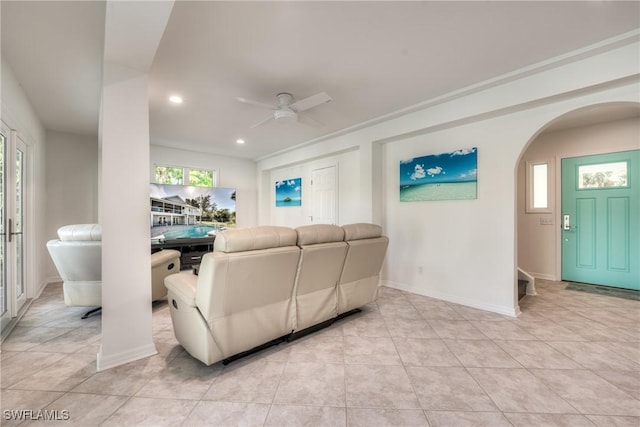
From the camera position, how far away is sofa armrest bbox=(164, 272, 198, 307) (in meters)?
1.92

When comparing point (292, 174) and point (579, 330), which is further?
point (292, 174)

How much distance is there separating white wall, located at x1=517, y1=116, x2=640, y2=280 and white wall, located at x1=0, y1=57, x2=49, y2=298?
723cm

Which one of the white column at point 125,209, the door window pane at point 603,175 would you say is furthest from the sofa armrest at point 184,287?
the door window pane at point 603,175

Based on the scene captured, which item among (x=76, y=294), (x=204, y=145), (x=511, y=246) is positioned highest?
(x=204, y=145)

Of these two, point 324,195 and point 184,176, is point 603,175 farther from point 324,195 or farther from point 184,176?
point 184,176

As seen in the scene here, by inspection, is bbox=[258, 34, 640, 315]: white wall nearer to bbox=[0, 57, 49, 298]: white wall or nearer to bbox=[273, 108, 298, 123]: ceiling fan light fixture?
bbox=[273, 108, 298, 123]: ceiling fan light fixture

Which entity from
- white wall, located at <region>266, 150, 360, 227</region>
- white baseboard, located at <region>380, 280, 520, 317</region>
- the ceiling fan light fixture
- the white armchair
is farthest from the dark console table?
white baseboard, located at <region>380, 280, 520, 317</region>

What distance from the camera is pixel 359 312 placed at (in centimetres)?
317

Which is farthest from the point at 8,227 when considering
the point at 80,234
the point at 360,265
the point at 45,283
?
the point at 360,265

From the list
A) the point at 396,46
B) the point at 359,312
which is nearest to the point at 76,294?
the point at 359,312

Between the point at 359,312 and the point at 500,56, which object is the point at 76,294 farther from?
the point at 500,56

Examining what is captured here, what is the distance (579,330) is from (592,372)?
3.01 ft

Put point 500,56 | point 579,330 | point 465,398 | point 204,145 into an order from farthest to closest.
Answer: point 204,145
point 579,330
point 500,56
point 465,398

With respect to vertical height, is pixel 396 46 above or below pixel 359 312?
above
